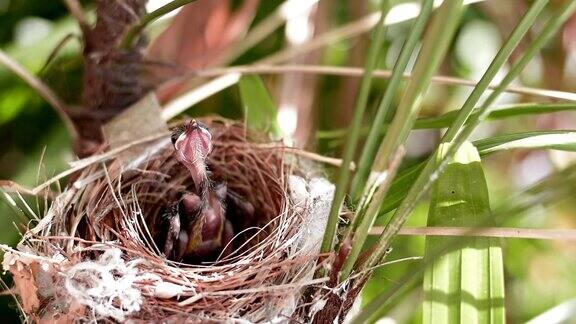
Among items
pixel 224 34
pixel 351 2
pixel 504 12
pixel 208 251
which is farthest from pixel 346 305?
pixel 504 12

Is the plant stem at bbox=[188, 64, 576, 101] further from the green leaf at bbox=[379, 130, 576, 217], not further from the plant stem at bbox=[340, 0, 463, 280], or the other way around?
the plant stem at bbox=[340, 0, 463, 280]

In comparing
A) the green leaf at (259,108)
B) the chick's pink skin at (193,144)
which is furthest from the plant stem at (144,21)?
the green leaf at (259,108)

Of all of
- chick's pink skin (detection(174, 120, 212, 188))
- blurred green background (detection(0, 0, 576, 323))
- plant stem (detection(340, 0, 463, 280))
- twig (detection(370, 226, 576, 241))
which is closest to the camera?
Answer: plant stem (detection(340, 0, 463, 280))

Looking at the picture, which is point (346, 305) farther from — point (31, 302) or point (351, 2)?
point (351, 2)

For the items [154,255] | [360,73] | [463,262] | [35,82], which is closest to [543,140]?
[463,262]

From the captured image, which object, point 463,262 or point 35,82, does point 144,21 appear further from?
point 463,262

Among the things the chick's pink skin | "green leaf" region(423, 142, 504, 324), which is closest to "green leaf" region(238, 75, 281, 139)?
the chick's pink skin

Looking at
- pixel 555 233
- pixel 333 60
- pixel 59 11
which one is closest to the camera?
pixel 555 233
